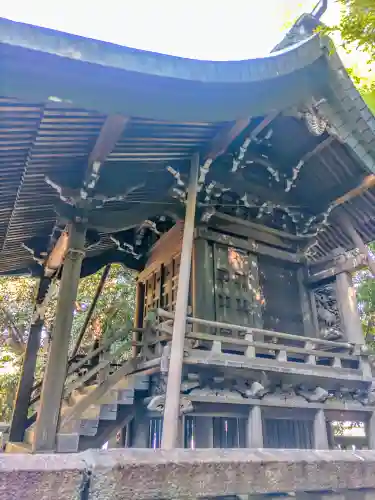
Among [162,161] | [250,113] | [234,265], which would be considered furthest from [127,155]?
[234,265]

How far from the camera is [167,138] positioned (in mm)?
5148

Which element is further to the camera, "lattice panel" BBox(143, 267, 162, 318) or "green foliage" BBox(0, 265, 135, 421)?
"green foliage" BBox(0, 265, 135, 421)

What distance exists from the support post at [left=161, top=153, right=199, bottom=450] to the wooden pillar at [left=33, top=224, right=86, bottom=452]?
66.5 inches

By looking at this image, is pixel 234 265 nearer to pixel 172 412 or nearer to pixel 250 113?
pixel 250 113

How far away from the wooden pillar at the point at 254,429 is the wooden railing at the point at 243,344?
88 cm

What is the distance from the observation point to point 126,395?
5.59 meters

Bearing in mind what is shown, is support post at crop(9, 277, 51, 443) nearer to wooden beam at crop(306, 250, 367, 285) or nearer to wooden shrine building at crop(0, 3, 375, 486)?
wooden shrine building at crop(0, 3, 375, 486)

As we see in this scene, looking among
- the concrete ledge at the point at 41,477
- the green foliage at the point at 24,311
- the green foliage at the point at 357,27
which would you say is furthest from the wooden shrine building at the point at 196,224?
the green foliage at the point at 24,311

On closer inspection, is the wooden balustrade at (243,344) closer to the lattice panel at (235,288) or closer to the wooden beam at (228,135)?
the lattice panel at (235,288)

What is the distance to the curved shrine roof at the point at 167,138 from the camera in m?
3.61

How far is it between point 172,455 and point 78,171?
468 centimetres

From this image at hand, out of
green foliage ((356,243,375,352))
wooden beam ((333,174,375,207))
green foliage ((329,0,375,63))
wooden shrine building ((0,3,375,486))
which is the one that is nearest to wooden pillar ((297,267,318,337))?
wooden shrine building ((0,3,375,486))

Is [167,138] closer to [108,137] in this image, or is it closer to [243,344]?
[108,137]

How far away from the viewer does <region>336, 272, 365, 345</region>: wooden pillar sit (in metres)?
7.07
